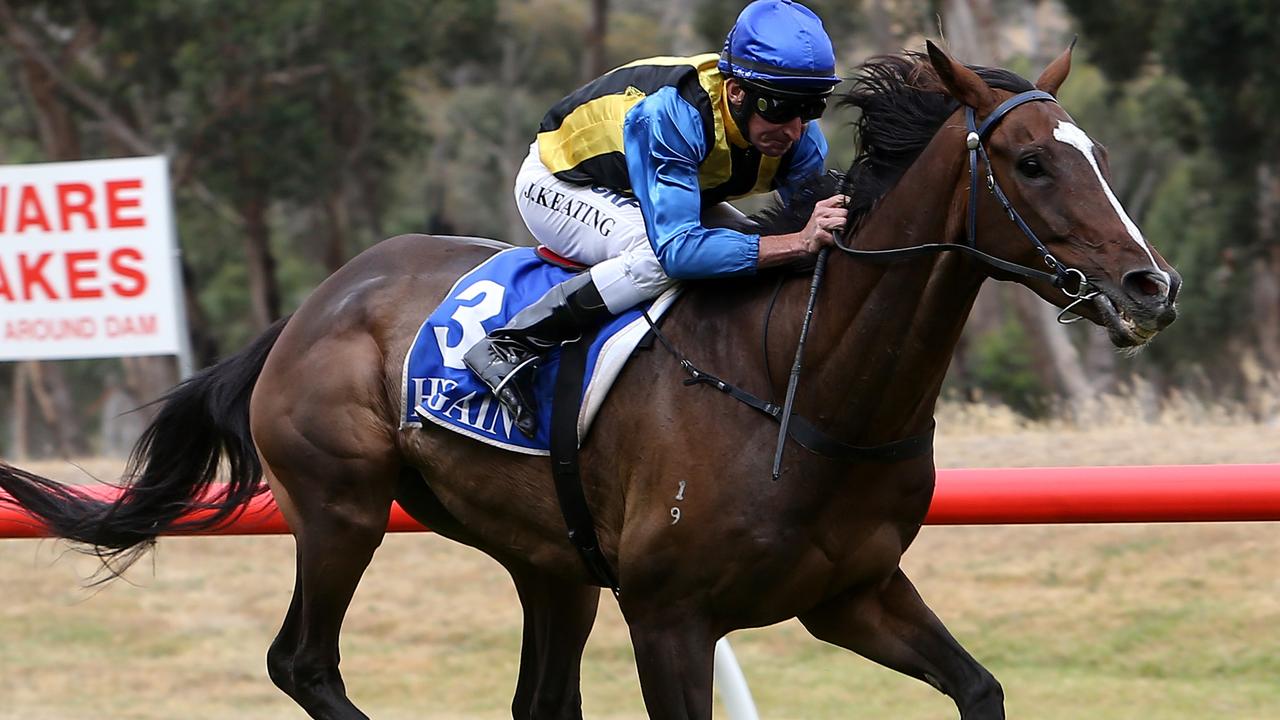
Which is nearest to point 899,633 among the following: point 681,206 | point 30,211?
point 681,206

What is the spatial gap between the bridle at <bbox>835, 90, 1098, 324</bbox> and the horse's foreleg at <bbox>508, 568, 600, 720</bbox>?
1.78m

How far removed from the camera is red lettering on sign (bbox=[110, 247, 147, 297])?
906cm

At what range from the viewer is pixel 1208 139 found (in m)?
20.8

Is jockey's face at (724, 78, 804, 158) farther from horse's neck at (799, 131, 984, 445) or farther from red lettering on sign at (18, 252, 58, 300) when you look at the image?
red lettering on sign at (18, 252, 58, 300)

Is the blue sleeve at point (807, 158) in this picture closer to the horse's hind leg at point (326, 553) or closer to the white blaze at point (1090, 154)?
the white blaze at point (1090, 154)

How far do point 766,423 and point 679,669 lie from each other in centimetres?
62

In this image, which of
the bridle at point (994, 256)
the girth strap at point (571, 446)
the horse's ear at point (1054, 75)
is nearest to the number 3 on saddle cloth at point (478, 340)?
the girth strap at point (571, 446)

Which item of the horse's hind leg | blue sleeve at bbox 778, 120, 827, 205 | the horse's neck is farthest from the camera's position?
the horse's hind leg

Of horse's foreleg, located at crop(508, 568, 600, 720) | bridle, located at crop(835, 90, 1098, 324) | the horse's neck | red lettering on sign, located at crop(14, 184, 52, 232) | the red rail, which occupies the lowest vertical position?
red lettering on sign, located at crop(14, 184, 52, 232)

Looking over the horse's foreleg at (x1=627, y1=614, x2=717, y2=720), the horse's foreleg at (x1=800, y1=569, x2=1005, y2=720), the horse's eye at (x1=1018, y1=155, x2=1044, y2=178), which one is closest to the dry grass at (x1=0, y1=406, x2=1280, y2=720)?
the horse's foreleg at (x1=800, y1=569, x2=1005, y2=720)

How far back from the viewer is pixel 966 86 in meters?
3.61

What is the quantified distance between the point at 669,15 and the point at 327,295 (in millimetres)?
31071

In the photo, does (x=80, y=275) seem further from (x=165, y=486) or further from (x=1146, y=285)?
(x=1146, y=285)

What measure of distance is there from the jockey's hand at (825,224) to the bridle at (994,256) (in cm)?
22
